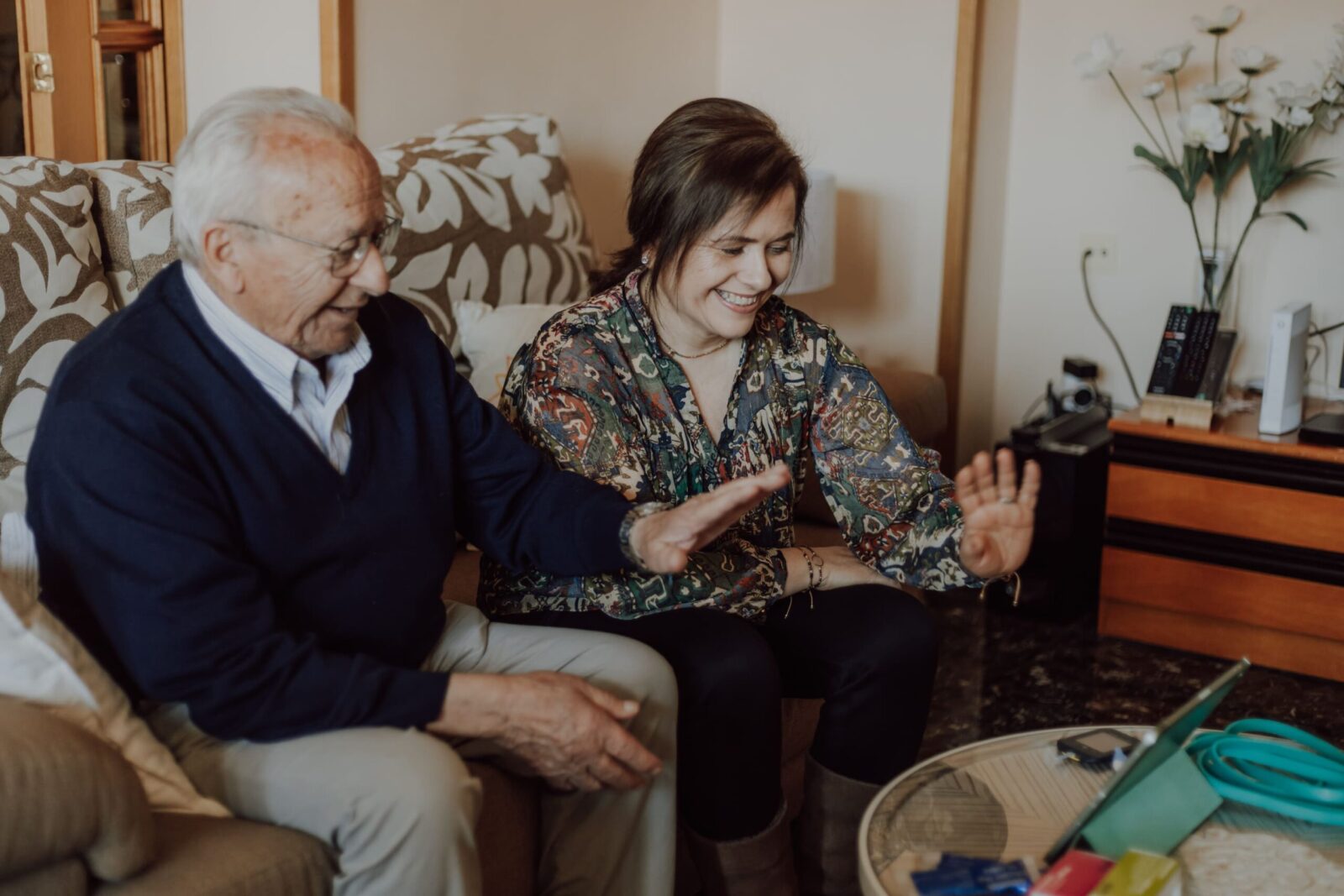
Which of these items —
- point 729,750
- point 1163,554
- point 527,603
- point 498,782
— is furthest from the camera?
point 1163,554

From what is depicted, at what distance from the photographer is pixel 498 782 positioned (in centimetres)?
147

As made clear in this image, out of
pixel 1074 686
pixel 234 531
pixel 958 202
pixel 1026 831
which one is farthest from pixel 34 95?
pixel 1074 686

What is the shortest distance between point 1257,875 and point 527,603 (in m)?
0.89

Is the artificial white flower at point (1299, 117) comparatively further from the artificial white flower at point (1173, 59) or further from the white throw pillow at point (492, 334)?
the white throw pillow at point (492, 334)

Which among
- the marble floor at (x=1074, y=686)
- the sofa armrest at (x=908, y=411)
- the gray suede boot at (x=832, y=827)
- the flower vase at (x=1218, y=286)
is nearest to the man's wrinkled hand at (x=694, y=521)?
the gray suede boot at (x=832, y=827)

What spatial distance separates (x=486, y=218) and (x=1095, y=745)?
140 cm

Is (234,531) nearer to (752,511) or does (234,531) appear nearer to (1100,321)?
(752,511)

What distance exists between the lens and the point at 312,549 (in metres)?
1.37

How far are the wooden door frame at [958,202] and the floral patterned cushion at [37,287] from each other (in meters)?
2.09

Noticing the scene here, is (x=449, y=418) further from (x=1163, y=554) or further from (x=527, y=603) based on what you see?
(x=1163, y=554)

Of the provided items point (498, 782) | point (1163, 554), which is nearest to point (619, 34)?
point (1163, 554)

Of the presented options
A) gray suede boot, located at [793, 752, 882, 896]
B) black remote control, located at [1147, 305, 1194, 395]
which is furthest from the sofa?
black remote control, located at [1147, 305, 1194, 395]

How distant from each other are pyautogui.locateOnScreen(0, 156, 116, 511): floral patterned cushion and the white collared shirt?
0.39 metres

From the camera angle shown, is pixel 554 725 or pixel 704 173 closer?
pixel 554 725
